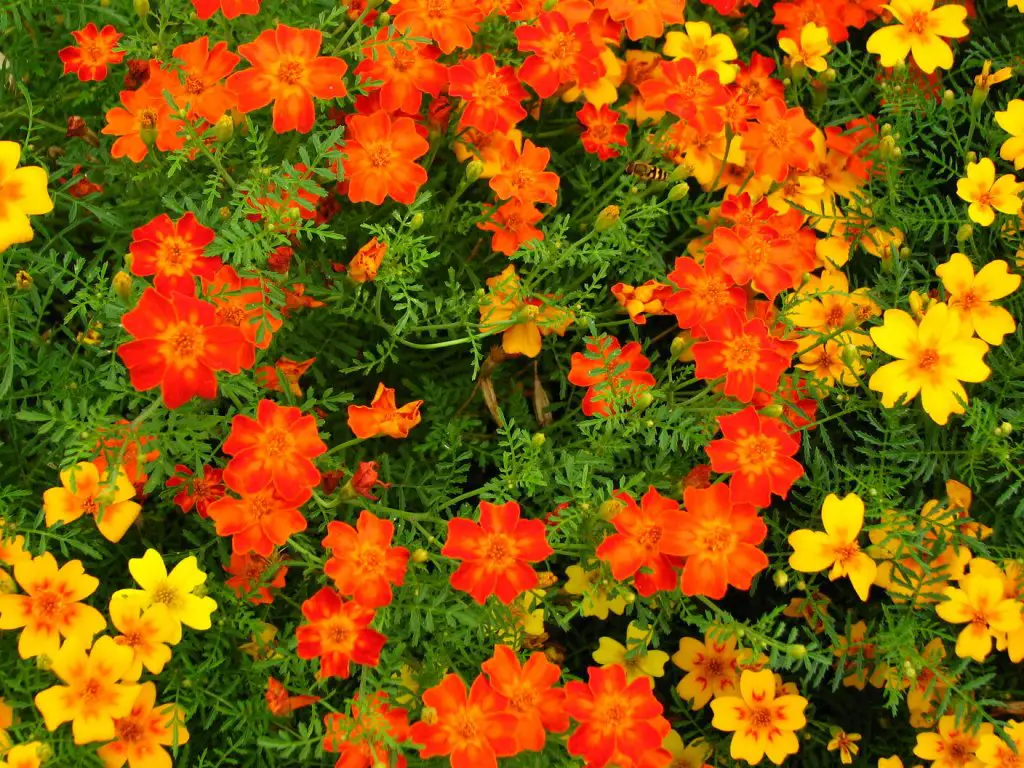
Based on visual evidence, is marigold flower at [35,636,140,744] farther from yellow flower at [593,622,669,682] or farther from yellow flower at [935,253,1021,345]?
yellow flower at [935,253,1021,345]

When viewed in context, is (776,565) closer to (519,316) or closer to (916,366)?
(916,366)

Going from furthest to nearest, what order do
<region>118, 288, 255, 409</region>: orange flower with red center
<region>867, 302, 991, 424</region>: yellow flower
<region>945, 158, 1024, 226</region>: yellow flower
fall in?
<region>945, 158, 1024, 226</region>: yellow flower → <region>867, 302, 991, 424</region>: yellow flower → <region>118, 288, 255, 409</region>: orange flower with red center

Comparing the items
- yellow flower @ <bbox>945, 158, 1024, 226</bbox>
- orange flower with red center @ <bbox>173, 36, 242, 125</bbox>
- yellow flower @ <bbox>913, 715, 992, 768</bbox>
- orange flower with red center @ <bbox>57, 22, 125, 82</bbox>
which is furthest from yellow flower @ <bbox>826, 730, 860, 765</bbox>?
orange flower with red center @ <bbox>57, 22, 125, 82</bbox>

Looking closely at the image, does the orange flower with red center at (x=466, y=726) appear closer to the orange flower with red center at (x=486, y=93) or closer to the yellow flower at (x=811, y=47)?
the orange flower with red center at (x=486, y=93)

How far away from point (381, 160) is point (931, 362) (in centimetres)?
85

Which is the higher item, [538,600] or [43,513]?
[43,513]

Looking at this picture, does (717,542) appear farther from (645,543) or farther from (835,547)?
(835,547)

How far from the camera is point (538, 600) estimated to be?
1.63m

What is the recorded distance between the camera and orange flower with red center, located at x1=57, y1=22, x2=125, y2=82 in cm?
167

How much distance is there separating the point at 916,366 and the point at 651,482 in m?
0.42

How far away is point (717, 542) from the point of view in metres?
1.41

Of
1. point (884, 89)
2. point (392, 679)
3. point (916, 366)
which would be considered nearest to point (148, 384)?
point (392, 679)

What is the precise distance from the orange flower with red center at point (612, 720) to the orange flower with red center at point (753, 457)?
0.94ft

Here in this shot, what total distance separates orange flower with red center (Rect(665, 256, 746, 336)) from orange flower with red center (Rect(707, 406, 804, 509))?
0.70 feet
